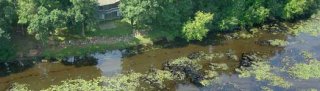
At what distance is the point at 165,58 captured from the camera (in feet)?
205

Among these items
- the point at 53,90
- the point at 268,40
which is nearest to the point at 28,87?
the point at 53,90

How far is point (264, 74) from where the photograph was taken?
2280 inches

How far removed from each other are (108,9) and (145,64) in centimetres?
1156

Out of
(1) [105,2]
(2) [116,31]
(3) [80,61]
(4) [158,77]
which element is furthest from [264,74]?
(1) [105,2]

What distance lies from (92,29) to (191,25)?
1222 centimetres

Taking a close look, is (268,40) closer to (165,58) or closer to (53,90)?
(165,58)

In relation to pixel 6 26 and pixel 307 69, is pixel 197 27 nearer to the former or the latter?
pixel 307 69

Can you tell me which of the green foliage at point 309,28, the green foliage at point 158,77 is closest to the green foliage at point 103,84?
the green foliage at point 158,77

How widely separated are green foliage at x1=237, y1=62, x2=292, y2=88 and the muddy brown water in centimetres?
111

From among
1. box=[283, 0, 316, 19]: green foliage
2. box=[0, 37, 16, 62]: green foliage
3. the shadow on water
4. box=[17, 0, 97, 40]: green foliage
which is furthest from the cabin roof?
box=[283, 0, 316, 19]: green foliage

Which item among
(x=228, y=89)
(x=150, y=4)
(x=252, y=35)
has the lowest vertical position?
(x=228, y=89)

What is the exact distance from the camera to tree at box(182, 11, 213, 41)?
6403cm

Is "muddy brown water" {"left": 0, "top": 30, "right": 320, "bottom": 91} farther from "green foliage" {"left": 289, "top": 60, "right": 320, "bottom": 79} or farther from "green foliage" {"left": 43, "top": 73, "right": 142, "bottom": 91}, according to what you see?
"green foliage" {"left": 289, "top": 60, "right": 320, "bottom": 79}

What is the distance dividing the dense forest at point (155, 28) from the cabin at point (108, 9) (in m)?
0.60
